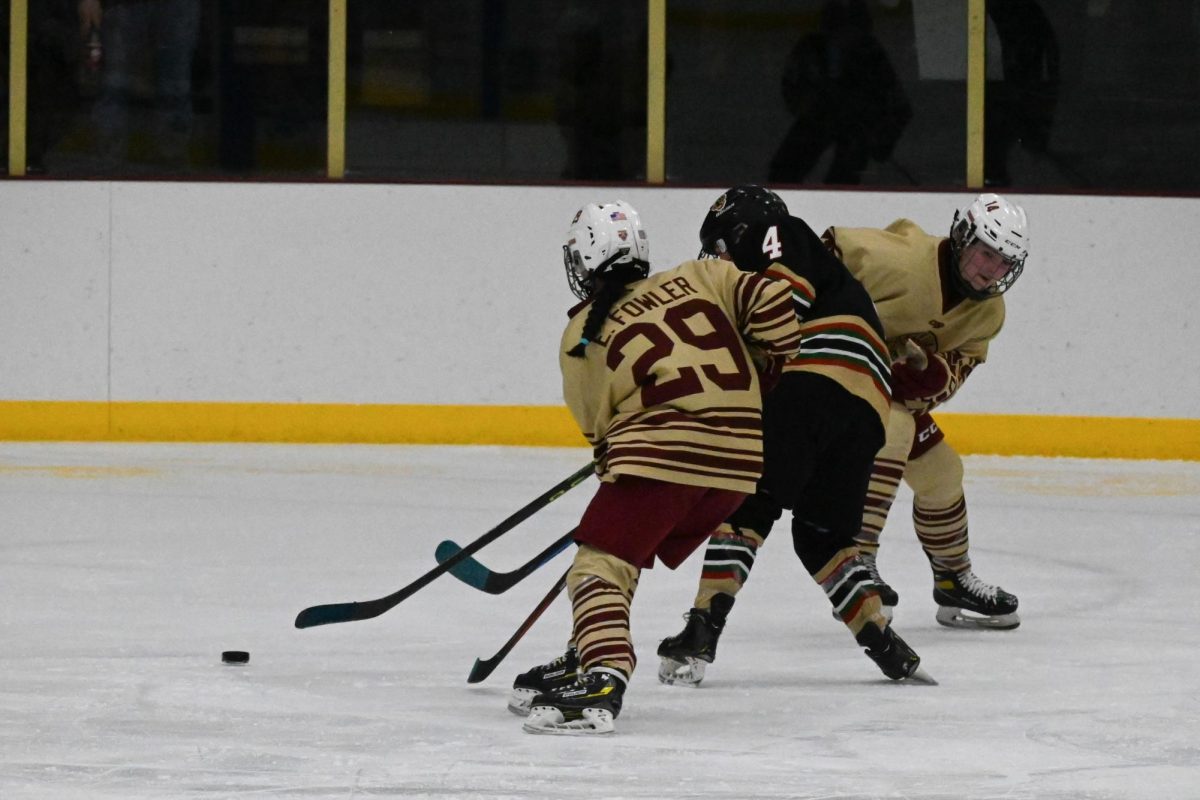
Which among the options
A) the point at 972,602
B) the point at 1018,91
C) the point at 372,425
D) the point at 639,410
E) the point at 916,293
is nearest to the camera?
the point at 639,410

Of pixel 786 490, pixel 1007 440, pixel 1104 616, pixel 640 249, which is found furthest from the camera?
pixel 1007 440

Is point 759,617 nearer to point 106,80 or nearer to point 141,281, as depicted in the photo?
point 141,281

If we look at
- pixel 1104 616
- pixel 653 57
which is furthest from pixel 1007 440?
pixel 1104 616

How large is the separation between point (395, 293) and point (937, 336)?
3470mm

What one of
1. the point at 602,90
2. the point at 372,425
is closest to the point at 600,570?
the point at 372,425

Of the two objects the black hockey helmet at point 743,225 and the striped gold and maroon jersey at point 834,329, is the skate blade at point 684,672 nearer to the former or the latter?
the striped gold and maroon jersey at point 834,329

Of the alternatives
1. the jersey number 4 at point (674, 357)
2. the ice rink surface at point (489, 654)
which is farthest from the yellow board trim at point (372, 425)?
the jersey number 4 at point (674, 357)

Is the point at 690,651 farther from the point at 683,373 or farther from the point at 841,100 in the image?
the point at 841,100

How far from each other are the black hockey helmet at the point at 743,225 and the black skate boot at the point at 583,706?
836mm

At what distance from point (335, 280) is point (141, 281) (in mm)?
674

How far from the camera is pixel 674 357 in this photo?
3.14 metres

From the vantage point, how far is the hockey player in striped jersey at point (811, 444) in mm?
3518

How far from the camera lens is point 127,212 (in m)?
7.19

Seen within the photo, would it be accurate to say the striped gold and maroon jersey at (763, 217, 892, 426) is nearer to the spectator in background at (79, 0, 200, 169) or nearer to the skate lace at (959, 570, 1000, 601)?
the skate lace at (959, 570, 1000, 601)
